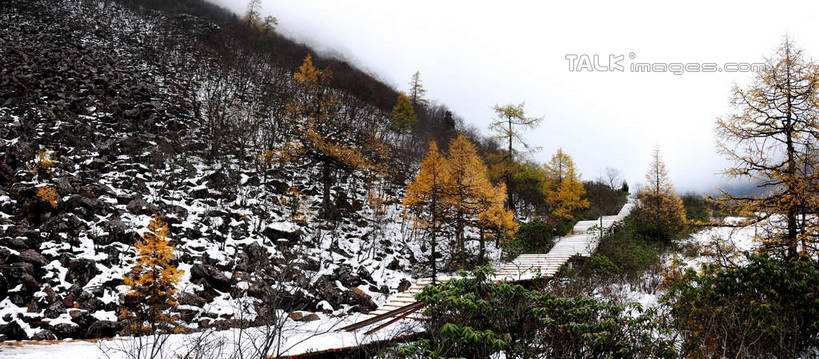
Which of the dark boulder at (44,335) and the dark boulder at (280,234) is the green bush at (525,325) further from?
the dark boulder at (280,234)

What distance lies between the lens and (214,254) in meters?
11.1

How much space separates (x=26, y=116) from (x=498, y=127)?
24561 millimetres

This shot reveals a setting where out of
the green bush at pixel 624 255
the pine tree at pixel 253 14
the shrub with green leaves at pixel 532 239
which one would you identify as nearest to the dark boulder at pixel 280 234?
the shrub with green leaves at pixel 532 239

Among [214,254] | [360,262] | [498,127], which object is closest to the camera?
[214,254]

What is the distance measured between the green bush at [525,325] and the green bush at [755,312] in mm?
893

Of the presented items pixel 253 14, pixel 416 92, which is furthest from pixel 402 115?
pixel 253 14

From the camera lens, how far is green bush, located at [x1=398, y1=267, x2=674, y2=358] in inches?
171

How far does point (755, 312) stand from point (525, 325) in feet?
13.7

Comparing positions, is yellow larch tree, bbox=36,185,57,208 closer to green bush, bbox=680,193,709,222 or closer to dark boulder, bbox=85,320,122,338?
dark boulder, bbox=85,320,122,338

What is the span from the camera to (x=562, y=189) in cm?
2423

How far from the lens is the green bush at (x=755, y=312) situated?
5.05 m

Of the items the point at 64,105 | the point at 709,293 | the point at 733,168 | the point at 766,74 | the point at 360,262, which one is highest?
the point at 64,105

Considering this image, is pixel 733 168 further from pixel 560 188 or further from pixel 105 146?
pixel 105 146

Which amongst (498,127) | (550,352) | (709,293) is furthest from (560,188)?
(550,352)
